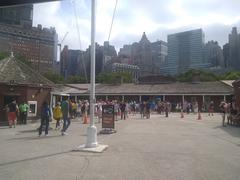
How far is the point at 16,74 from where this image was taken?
2486 centimetres

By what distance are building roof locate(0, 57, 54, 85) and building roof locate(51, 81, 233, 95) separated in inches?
948

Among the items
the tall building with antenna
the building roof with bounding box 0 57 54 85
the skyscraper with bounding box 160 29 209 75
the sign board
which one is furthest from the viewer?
the skyscraper with bounding box 160 29 209 75

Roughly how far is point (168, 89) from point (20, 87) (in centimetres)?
2856

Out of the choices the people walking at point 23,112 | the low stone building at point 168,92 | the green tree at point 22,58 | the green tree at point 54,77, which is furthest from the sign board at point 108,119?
the green tree at point 54,77

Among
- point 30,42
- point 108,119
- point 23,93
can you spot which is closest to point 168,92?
point 30,42

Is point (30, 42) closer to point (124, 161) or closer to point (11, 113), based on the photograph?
point (11, 113)

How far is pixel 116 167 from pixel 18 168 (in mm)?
2420

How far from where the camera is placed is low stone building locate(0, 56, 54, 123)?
22703 millimetres

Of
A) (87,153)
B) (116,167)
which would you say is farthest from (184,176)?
(87,153)

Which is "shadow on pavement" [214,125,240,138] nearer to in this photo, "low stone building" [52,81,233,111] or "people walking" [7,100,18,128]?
"people walking" [7,100,18,128]

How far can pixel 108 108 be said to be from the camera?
53.9ft

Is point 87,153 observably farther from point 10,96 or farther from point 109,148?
point 10,96

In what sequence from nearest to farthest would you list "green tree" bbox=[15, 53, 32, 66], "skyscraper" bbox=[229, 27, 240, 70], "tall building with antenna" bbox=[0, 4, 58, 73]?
"tall building with antenna" bbox=[0, 4, 58, 73]
"green tree" bbox=[15, 53, 32, 66]
"skyscraper" bbox=[229, 27, 240, 70]

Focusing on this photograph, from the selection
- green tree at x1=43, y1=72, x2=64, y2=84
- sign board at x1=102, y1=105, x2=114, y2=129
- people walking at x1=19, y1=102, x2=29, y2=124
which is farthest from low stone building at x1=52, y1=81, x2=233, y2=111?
sign board at x1=102, y1=105, x2=114, y2=129
